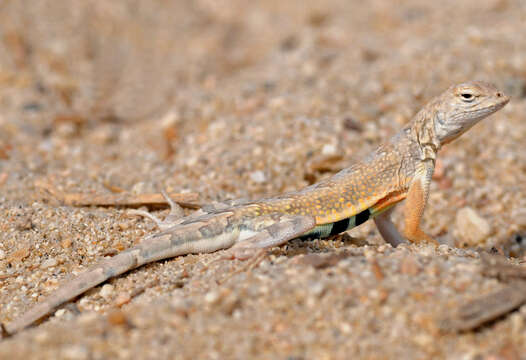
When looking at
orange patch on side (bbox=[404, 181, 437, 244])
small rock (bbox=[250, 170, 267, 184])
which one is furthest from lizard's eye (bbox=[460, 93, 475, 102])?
small rock (bbox=[250, 170, 267, 184])

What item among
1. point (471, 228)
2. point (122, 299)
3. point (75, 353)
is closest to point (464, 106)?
point (471, 228)

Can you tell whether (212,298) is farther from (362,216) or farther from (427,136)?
(427,136)

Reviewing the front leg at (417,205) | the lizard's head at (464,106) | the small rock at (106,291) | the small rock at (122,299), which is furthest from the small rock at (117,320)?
the lizard's head at (464,106)

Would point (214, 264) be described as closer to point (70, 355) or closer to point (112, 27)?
point (70, 355)

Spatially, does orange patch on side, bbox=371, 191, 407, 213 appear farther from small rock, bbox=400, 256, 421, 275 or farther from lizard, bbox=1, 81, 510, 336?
small rock, bbox=400, 256, 421, 275

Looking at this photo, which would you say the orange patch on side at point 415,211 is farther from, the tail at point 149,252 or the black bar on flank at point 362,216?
the tail at point 149,252

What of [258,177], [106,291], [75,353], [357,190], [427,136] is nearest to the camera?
[75,353]
